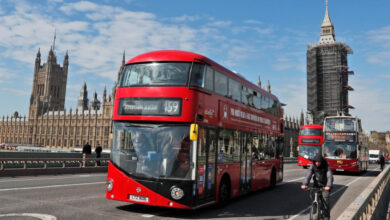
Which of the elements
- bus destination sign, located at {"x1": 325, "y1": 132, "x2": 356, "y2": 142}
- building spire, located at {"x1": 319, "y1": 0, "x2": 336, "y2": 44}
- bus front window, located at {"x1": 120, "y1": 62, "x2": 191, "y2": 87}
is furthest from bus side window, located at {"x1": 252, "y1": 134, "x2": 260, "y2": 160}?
building spire, located at {"x1": 319, "y1": 0, "x2": 336, "y2": 44}

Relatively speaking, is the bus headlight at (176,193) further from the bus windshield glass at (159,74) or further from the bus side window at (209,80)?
the bus side window at (209,80)

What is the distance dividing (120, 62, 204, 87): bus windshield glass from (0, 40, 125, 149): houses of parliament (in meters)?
86.6

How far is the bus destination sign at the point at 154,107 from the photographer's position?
25.4 ft

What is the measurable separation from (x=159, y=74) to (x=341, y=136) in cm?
1915

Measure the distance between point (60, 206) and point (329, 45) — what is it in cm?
8062

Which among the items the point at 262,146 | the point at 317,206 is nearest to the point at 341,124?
the point at 262,146

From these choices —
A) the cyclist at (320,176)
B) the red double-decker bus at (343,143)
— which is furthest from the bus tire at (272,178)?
the red double-decker bus at (343,143)

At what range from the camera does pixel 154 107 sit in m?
7.81

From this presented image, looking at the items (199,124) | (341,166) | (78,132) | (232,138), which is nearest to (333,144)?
(341,166)

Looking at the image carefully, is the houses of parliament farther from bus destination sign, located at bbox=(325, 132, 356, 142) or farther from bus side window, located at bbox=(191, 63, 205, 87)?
bus side window, located at bbox=(191, 63, 205, 87)

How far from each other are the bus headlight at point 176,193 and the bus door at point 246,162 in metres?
3.79

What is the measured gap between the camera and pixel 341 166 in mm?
23609

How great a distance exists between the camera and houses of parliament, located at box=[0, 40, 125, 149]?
107 meters

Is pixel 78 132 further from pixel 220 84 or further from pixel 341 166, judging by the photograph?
pixel 220 84
